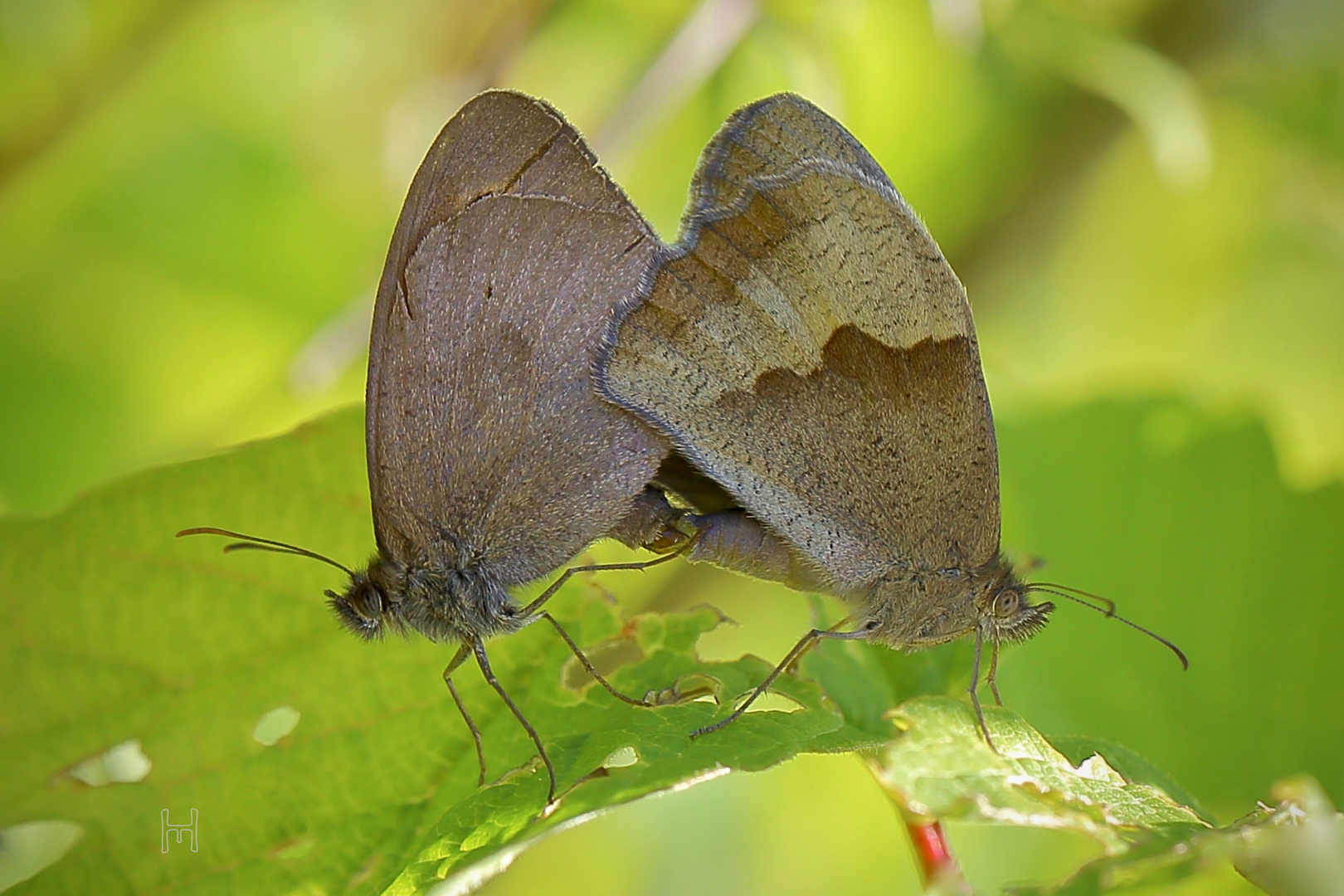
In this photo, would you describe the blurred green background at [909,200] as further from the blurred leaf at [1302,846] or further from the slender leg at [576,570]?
the blurred leaf at [1302,846]

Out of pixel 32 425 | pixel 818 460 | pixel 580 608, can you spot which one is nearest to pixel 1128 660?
pixel 818 460

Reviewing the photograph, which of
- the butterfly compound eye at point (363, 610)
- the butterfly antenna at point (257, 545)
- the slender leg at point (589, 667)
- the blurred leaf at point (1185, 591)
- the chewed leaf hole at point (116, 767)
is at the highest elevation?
the butterfly antenna at point (257, 545)

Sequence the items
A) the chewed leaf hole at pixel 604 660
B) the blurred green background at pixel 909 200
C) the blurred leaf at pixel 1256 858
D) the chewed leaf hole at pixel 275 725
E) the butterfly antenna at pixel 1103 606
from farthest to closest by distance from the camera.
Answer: the blurred green background at pixel 909 200
the butterfly antenna at pixel 1103 606
the chewed leaf hole at pixel 604 660
the chewed leaf hole at pixel 275 725
the blurred leaf at pixel 1256 858

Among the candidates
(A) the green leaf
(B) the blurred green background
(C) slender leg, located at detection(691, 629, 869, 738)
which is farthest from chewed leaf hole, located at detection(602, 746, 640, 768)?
(B) the blurred green background

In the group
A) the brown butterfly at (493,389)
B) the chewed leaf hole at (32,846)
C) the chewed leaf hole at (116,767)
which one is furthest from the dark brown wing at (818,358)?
the chewed leaf hole at (32,846)

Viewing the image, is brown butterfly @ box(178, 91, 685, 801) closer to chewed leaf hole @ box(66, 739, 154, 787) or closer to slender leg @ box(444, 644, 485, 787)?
slender leg @ box(444, 644, 485, 787)
